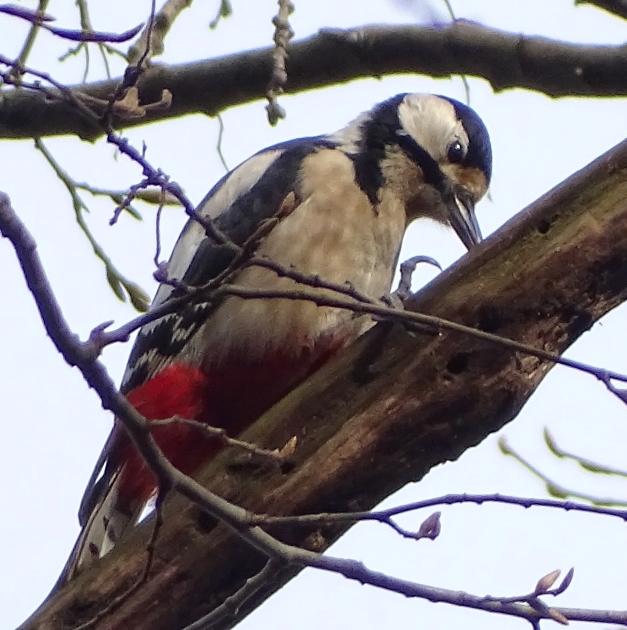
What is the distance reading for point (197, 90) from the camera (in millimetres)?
2820

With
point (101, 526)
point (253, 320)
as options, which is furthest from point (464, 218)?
point (101, 526)

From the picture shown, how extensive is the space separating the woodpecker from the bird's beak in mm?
10

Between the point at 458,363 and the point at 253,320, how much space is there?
81cm

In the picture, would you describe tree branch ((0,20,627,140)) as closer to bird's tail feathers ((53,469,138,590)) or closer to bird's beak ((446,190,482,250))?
bird's beak ((446,190,482,250))

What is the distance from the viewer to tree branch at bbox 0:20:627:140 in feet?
8.32

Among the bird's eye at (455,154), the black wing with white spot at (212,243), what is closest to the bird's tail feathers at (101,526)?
the black wing with white spot at (212,243)

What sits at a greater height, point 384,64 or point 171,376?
point 384,64

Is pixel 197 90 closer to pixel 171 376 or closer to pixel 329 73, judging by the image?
pixel 329 73

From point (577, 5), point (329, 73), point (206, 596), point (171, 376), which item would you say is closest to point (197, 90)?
point (329, 73)

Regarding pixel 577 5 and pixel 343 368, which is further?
pixel 577 5

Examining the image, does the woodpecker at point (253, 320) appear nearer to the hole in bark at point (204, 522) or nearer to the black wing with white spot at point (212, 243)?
→ the black wing with white spot at point (212, 243)

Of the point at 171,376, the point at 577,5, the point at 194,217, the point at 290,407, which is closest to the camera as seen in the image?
the point at 194,217

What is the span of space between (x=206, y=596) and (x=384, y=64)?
1473 mm

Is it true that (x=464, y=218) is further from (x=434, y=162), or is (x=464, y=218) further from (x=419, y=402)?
(x=419, y=402)
